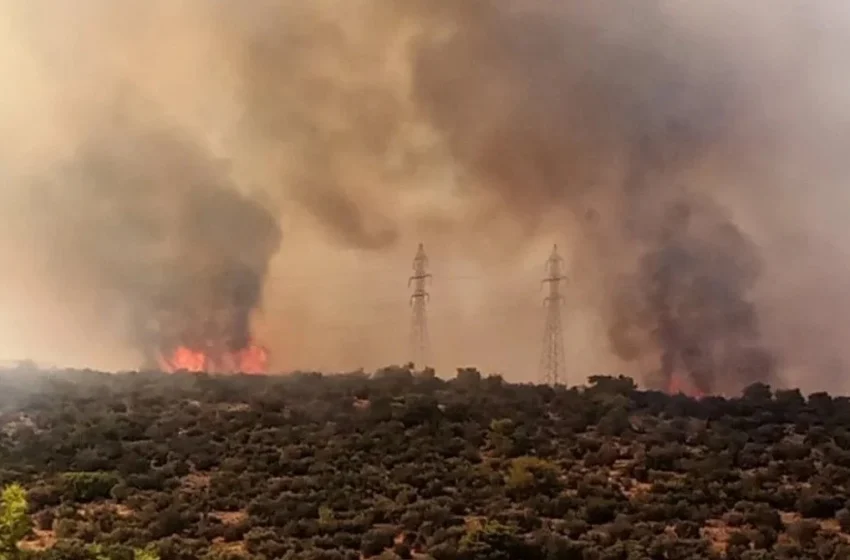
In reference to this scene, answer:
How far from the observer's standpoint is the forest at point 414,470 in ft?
70.5

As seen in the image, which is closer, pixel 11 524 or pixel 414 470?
pixel 11 524

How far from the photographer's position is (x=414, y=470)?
86.9ft

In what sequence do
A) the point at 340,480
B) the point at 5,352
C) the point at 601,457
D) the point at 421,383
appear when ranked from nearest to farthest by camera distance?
the point at 340,480, the point at 601,457, the point at 421,383, the point at 5,352

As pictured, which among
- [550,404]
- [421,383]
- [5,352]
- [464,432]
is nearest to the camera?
[464,432]

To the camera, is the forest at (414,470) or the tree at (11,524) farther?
the forest at (414,470)

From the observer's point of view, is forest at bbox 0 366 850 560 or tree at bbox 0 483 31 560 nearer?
tree at bbox 0 483 31 560

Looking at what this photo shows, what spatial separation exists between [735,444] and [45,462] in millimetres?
17730

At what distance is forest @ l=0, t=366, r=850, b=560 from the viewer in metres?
21.5

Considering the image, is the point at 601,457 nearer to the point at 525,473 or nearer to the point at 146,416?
the point at 525,473

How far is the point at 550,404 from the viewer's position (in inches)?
1336

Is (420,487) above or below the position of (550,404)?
below

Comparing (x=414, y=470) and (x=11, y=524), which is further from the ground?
(x=414, y=470)

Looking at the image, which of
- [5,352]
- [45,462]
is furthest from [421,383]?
[5,352]

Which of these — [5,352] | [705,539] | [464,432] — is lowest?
[705,539]
